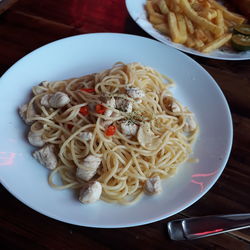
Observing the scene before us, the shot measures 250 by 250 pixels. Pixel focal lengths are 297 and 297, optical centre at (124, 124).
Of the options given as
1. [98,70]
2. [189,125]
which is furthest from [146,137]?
[98,70]

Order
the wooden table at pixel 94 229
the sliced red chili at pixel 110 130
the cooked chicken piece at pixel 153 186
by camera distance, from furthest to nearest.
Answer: the sliced red chili at pixel 110 130
the cooked chicken piece at pixel 153 186
the wooden table at pixel 94 229

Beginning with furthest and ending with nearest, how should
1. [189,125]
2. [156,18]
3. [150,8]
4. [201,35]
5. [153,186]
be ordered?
[150,8] < [156,18] < [201,35] < [189,125] < [153,186]

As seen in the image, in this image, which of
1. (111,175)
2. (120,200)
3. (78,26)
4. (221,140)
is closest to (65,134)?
(111,175)

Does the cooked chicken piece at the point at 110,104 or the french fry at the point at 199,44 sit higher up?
the french fry at the point at 199,44

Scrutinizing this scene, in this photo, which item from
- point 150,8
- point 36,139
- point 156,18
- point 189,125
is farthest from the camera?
point 150,8

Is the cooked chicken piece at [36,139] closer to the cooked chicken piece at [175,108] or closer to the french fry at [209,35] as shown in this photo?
the cooked chicken piece at [175,108]

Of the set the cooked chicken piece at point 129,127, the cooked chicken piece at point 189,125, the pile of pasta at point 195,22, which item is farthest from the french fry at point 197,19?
the cooked chicken piece at point 129,127

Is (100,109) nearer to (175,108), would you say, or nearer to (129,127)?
(129,127)

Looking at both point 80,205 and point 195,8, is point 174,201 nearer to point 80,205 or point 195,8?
point 80,205
